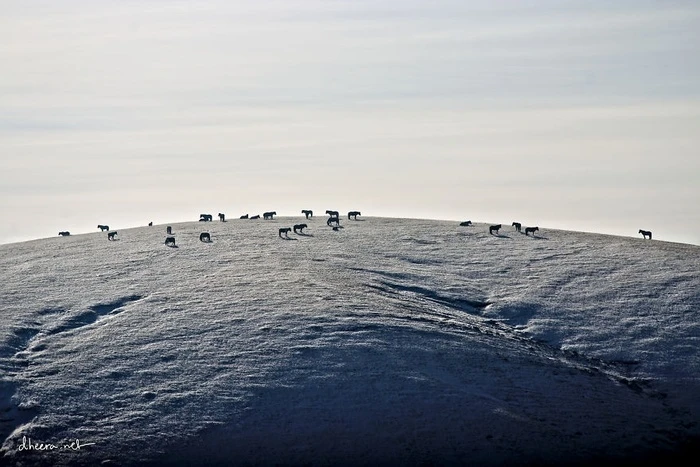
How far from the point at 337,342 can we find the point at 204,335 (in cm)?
711

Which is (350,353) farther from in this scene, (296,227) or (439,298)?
(296,227)

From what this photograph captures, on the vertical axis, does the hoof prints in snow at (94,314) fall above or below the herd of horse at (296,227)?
below

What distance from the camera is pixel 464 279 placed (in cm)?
6400

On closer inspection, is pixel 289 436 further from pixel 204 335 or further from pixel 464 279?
pixel 464 279

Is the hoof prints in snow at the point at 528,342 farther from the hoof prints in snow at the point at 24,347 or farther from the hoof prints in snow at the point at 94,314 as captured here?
the hoof prints in snow at the point at 24,347

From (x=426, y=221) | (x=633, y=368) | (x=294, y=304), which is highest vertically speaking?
(x=426, y=221)

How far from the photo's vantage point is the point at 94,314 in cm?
5566

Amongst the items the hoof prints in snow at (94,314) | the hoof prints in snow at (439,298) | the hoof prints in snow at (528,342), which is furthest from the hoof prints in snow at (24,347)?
the hoof prints in snow at (528,342)

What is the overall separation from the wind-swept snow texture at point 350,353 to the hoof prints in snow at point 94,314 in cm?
14

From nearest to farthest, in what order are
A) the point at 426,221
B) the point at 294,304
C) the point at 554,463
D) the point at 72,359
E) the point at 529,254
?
the point at 554,463 < the point at 72,359 < the point at 294,304 < the point at 529,254 < the point at 426,221

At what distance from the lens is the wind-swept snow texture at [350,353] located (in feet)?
132

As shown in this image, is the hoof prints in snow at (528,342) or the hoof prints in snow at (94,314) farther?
the hoof prints in snow at (94,314)

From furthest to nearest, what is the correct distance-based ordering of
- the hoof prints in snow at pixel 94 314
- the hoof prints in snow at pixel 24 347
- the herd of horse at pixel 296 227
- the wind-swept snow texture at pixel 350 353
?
the herd of horse at pixel 296 227 → the hoof prints in snow at pixel 94 314 → the hoof prints in snow at pixel 24 347 → the wind-swept snow texture at pixel 350 353

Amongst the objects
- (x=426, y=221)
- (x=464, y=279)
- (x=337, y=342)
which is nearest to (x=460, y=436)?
(x=337, y=342)
